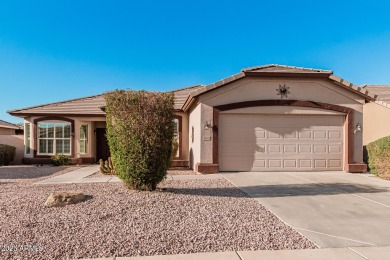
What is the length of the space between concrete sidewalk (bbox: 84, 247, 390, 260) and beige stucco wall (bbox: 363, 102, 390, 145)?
13937 millimetres

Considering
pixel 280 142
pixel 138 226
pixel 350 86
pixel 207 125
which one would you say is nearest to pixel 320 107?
pixel 350 86

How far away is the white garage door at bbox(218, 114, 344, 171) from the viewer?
40.1 ft

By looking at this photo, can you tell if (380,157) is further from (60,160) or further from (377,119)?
(60,160)

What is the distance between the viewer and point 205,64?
78.5 feet

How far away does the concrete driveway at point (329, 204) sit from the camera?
4.60 meters

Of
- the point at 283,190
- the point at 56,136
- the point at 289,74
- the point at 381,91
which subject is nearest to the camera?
the point at 283,190

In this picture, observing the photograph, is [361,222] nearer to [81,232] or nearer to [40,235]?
[81,232]

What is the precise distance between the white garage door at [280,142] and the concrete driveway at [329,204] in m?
1.30

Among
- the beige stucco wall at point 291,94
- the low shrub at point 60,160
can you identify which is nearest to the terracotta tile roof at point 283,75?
the beige stucco wall at point 291,94

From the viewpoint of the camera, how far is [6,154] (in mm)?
17016

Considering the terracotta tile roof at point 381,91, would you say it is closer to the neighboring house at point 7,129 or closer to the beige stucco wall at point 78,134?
the beige stucco wall at point 78,134

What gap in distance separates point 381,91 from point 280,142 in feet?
34.5

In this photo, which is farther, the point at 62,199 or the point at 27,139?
the point at 27,139

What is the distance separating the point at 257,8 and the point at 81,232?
1562 cm
